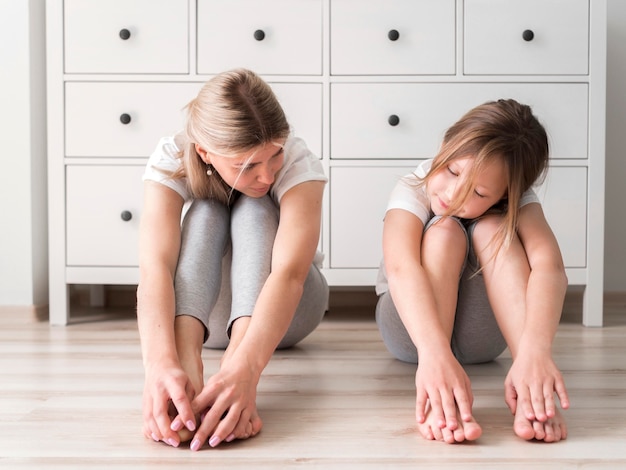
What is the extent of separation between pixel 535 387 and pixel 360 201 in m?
Answer: 1.03

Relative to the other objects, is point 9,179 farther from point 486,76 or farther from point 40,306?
point 486,76

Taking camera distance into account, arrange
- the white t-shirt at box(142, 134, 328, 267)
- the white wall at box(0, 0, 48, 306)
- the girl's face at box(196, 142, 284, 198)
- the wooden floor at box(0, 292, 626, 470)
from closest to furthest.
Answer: the wooden floor at box(0, 292, 626, 470)
the girl's face at box(196, 142, 284, 198)
the white t-shirt at box(142, 134, 328, 267)
the white wall at box(0, 0, 48, 306)

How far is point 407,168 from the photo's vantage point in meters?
2.05

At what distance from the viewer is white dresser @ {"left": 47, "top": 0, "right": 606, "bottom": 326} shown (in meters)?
2.02

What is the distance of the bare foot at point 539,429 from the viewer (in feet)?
3.46

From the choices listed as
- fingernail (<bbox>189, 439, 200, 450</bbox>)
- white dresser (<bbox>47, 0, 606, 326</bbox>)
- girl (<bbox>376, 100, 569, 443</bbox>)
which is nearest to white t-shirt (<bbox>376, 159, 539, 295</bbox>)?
girl (<bbox>376, 100, 569, 443</bbox>)

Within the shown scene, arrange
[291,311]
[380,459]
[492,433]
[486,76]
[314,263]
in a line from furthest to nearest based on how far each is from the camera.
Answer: [486,76], [314,263], [291,311], [492,433], [380,459]

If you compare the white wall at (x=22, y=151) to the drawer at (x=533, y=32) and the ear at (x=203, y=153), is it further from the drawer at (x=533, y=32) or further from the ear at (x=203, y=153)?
the drawer at (x=533, y=32)

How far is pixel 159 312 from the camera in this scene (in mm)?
1154

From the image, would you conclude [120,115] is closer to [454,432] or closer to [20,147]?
[20,147]

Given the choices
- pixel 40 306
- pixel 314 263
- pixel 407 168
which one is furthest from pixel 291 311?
pixel 40 306

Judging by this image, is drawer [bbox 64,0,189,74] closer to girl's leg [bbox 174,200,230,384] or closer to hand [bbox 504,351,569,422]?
girl's leg [bbox 174,200,230,384]

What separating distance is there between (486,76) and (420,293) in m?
1.01

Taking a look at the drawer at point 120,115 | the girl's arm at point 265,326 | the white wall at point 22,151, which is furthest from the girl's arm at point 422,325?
the white wall at point 22,151
